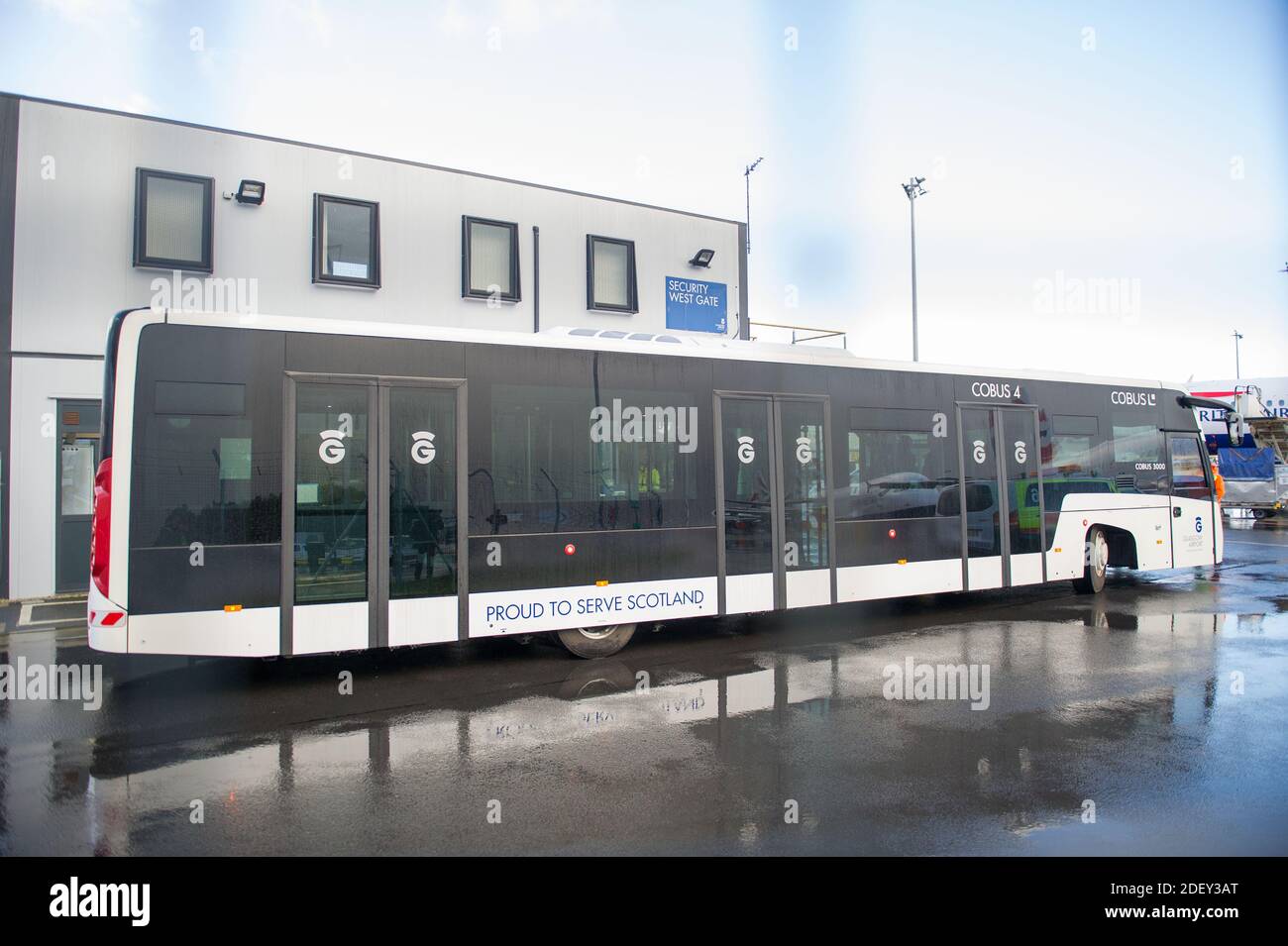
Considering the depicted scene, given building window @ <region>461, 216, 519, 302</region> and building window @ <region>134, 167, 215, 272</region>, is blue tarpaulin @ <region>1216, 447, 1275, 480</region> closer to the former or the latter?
building window @ <region>461, 216, 519, 302</region>

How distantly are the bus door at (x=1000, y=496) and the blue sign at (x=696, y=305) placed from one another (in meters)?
8.42

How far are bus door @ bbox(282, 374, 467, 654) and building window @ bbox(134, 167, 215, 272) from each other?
8.54m

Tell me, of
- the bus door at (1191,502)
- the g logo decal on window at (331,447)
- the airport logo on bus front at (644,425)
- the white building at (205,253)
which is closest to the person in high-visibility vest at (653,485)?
the airport logo on bus front at (644,425)

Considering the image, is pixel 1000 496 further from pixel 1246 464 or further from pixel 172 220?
pixel 1246 464

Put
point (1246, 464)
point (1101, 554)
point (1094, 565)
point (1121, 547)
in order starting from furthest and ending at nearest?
point (1246, 464), point (1121, 547), point (1101, 554), point (1094, 565)

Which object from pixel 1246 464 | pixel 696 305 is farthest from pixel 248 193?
pixel 1246 464

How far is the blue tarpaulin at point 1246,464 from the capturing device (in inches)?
1112

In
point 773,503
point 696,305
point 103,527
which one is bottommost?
point 103,527

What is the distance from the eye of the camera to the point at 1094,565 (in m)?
12.7

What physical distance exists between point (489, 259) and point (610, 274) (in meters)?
2.75

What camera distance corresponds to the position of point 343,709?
278 inches

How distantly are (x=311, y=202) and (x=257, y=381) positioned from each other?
30.1ft
